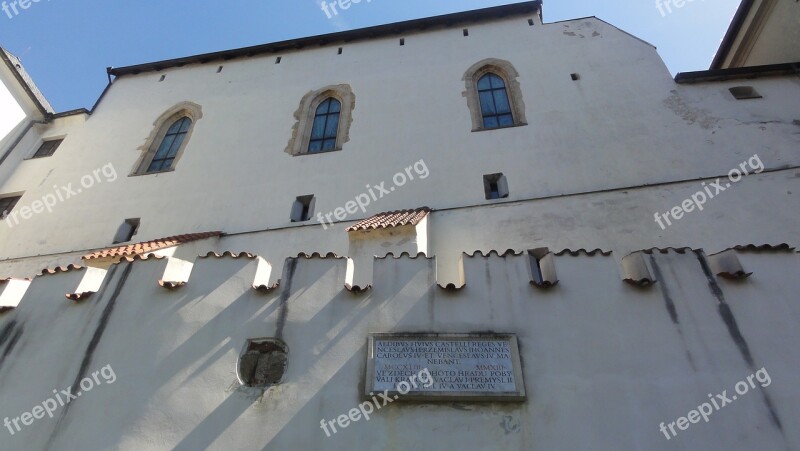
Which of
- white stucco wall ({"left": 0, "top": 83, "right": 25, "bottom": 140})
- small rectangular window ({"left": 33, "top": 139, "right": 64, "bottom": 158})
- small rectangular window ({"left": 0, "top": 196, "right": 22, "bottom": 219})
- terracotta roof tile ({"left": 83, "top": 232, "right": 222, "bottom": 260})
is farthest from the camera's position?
small rectangular window ({"left": 33, "top": 139, "right": 64, "bottom": 158})

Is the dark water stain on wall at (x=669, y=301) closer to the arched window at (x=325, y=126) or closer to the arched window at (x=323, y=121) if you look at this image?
the arched window at (x=323, y=121)

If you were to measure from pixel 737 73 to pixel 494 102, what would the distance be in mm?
5359

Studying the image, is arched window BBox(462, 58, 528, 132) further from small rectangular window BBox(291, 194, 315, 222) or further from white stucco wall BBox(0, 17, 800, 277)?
small rectangular window BBox(291, 194, 315, 222)

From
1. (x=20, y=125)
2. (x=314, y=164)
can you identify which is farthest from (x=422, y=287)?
(x=20, y=125)

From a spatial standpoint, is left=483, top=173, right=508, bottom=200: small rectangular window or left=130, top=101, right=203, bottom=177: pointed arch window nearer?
left=483, top=173, right=508, bottom=200: small rectangular window

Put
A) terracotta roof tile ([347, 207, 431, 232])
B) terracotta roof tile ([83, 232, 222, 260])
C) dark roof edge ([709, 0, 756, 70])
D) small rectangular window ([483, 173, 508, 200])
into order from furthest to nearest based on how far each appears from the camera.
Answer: dark roof edge ([709, 0, 756, 70]), small rectangular window ([483, 173, 508, 200]), terracotta roof tile ([83, 232, 222, 260]), terracotta roof tile ([347, 207, 431, 232])

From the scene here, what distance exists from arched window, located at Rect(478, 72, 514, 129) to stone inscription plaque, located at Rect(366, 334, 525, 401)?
676cm

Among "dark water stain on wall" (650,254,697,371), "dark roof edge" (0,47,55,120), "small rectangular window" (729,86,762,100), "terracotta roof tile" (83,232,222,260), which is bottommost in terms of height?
"dark water stain on wall" (650,254,697,371)

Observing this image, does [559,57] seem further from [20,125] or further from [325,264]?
[20,125]

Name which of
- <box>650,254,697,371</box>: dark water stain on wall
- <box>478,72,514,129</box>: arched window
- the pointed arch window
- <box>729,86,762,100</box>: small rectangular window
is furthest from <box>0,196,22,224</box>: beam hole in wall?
<box>729,86,762,100</box>: small rectangular window

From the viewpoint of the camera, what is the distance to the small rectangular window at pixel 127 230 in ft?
32.2

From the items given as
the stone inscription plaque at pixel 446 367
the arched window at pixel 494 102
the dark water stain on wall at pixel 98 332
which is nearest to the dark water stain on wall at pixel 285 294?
the stone inscription plaque at pixel 446 367

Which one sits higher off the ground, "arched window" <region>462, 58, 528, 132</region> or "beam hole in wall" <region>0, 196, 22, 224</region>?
"arched window" <region>462, 58, 528, 132</region>

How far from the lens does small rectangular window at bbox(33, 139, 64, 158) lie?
12923mm
